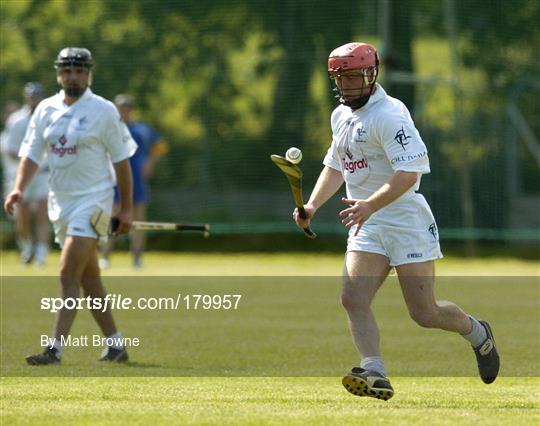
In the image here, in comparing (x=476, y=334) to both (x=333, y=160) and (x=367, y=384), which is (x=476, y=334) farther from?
(x=333, y=160)

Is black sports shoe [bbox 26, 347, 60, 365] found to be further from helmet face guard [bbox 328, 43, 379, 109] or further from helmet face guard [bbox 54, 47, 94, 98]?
helmet face guard [bbox 328, 43, 379, 109]

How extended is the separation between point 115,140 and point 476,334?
10.1ft

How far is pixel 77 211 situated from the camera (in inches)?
376

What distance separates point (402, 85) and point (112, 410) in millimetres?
15615

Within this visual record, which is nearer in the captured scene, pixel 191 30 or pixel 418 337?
pixel 418 337

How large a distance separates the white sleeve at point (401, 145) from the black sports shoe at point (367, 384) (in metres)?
1.10

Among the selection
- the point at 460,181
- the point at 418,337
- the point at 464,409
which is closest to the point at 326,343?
the point at 418,337

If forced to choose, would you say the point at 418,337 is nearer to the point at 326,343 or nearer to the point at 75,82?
the point at 326,343

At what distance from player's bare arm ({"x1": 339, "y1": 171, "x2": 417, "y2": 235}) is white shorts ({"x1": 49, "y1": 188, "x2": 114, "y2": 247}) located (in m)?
2.78

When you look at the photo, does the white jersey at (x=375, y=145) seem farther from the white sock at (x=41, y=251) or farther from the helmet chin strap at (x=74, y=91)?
the white sock at (x=41, y=251)

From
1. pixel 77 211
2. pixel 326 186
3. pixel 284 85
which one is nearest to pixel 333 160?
pixel 326 186

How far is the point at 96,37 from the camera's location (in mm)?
22688

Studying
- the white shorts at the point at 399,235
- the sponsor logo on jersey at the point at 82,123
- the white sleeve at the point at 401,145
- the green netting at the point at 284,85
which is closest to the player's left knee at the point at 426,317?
the white shorts at the point at 399,235

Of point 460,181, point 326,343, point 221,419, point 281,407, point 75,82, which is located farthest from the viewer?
point 460,181
